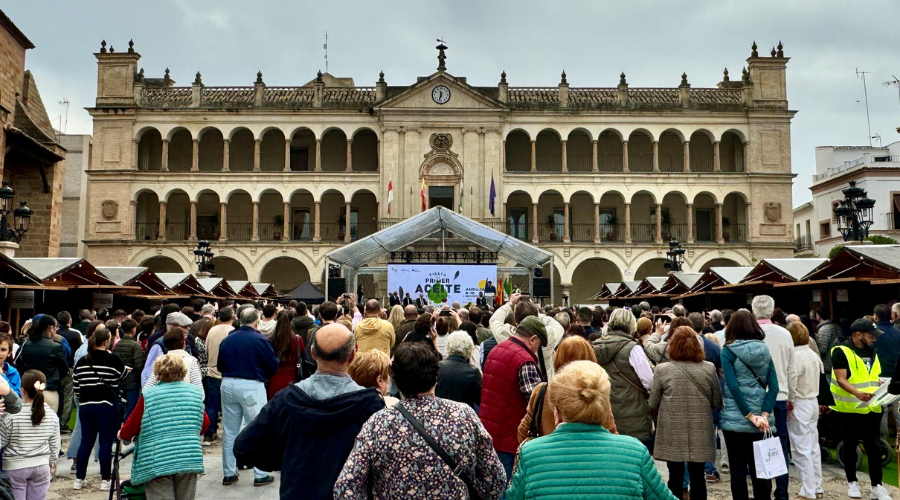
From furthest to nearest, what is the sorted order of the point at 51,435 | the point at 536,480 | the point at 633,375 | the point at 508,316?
the point at 508,316 → the point at 633,375 → the point at 51,435 → the point at 536,480

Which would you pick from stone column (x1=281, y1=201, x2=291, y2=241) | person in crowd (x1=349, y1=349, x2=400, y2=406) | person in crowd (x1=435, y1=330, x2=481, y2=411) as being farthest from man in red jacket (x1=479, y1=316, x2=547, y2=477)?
stone column (x1=281, y1=201, x2=291, y2=241)

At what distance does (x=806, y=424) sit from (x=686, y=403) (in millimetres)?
2068

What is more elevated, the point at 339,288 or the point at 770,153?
the point at 770,153

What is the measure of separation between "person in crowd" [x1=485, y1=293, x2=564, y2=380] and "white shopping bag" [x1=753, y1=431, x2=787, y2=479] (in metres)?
1.70

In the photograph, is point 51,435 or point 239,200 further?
point 239,200

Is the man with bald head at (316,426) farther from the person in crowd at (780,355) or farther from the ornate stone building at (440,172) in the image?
the ornate stone building at (440,172)

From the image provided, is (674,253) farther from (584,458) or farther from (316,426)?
(584,458)

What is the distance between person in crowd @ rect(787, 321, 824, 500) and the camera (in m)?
7.16

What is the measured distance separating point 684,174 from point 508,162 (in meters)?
8.72

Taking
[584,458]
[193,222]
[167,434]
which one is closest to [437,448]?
[584,458]

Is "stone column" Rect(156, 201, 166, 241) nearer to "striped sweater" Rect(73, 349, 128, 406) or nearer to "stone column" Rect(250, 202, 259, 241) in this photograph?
"stone column" Rect(250, 202, 259, 241)

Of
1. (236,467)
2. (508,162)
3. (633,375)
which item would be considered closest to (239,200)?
(508,162)

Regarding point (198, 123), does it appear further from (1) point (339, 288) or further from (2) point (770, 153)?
(2) point (770, 153)

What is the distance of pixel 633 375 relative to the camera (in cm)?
632
